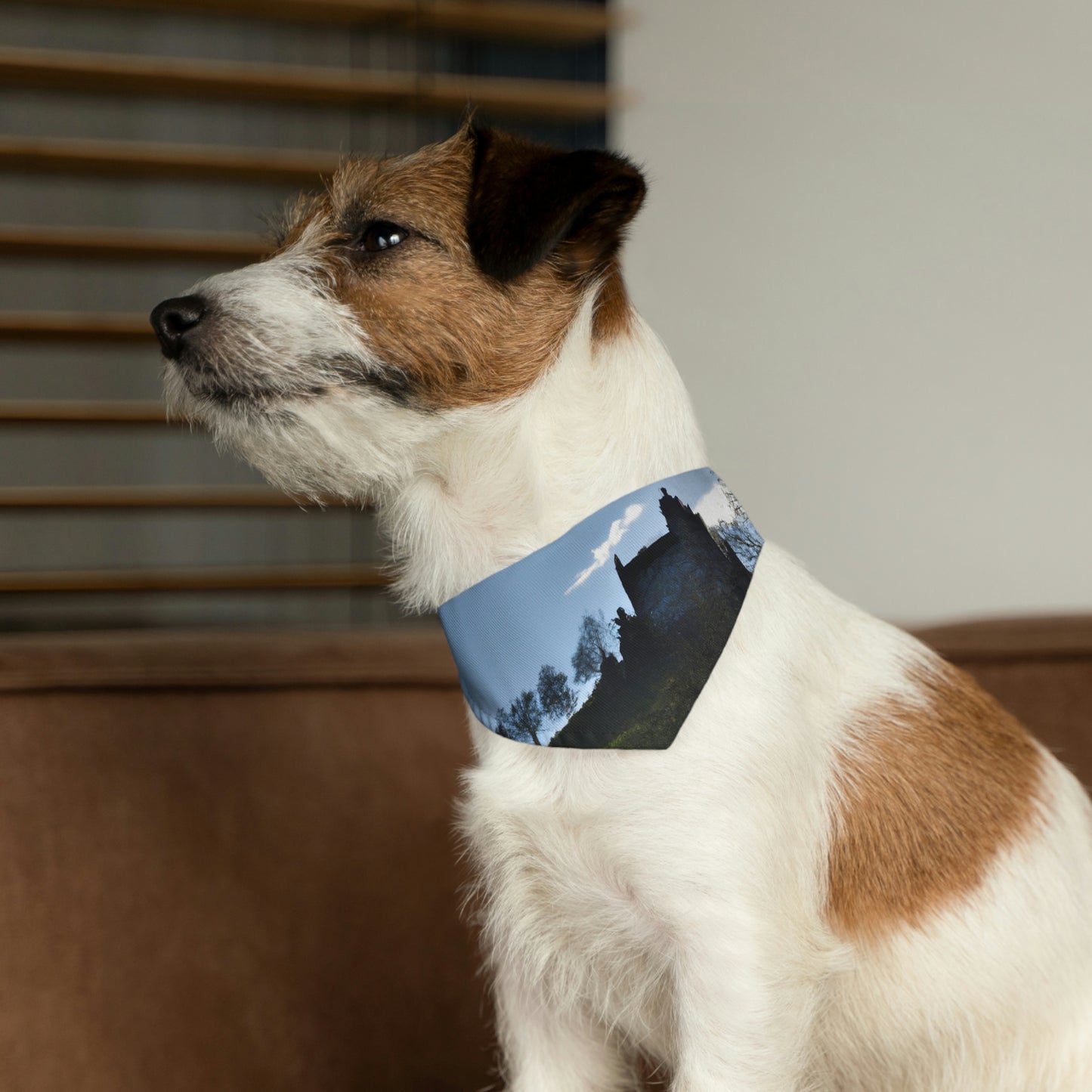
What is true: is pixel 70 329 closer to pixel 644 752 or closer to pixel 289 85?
pixel 289 85

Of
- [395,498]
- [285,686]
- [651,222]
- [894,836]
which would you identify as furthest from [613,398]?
[651,222]

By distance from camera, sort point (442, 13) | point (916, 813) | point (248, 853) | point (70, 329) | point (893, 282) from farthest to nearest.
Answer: point (70, 329), point (442, 13), point (893, 282), point (248, 853), point (916, 813)

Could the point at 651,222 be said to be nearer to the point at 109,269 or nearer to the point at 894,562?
the point at 894,562

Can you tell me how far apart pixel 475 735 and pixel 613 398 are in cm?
34

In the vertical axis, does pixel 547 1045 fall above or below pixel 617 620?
below

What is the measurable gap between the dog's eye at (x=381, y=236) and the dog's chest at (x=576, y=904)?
1.60 ft

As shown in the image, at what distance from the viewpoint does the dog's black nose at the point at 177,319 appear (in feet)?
3.28

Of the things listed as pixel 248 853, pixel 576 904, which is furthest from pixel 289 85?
pixel 576 904

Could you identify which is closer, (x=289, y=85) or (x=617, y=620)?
(x=617, y=620)

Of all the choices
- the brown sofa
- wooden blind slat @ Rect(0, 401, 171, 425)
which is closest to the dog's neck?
the brown sofa

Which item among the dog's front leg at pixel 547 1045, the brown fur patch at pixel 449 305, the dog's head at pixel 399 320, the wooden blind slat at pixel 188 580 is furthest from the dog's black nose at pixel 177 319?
the wooden blind slat at pixel 188 580

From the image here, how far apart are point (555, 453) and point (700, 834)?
1.13ft

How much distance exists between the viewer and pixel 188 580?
11.6 ft

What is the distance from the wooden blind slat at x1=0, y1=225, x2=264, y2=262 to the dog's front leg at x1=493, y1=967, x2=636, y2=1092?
271cm
